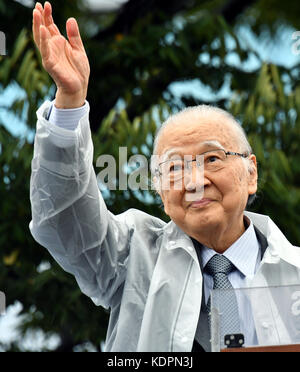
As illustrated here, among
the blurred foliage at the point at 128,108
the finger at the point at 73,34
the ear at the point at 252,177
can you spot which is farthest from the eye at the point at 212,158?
the blurred foliage at the point at 128,108

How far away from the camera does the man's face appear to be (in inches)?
68.9

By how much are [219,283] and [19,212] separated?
8.84ft

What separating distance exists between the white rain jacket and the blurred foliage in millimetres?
1994

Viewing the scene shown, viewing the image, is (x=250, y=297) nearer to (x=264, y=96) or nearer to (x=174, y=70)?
(x=264, y=96)

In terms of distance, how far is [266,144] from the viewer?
14.1ft

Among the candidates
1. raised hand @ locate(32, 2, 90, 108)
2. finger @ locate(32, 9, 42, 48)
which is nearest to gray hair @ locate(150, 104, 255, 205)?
raised hand @ locate(32, 2, 90, 108)

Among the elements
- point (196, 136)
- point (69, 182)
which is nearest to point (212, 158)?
point (196, 136)

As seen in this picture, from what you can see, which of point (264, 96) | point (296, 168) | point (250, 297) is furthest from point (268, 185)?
point (250, 297)

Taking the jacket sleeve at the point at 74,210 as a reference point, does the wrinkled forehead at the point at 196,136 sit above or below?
above

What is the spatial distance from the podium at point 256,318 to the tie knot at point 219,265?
0.27m

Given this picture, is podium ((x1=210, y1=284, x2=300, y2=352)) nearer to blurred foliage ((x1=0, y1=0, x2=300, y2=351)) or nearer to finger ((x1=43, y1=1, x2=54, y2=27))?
finger ((x1=43, y1=1, x2=54, y2=27))

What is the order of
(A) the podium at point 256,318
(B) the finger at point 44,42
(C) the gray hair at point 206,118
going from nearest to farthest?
(A) the podium at point 256,318 → (B) the finger at point 44,42 → (C) the gray hair at point 206,118

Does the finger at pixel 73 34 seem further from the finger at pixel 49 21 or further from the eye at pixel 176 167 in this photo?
the eye at pixel 176 167

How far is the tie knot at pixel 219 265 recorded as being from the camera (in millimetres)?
1777
